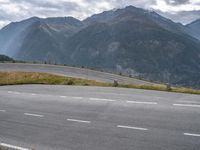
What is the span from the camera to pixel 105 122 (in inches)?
706

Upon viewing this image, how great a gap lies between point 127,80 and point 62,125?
5457 centimetres

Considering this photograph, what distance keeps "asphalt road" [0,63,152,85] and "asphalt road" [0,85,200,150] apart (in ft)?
147

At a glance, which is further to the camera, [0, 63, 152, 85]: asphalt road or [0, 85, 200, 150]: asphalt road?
[0, 63, 152, 85]: asphalt road

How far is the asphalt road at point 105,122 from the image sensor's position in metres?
14.6

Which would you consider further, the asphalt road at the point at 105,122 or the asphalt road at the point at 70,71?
the asphalt road at the point at 70,71

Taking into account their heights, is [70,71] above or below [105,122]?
above

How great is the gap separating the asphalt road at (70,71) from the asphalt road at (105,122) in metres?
44.8

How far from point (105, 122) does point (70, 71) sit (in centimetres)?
5945

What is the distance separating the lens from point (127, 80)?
72438 millimetres

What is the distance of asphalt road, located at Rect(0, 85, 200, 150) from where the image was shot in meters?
14.6

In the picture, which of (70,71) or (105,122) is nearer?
(105,122)

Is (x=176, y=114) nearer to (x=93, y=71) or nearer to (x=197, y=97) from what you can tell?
(x=197, y=97)

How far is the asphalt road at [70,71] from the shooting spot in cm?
7164

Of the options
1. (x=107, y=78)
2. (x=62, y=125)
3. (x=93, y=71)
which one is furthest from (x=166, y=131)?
(x=93, y=71)
